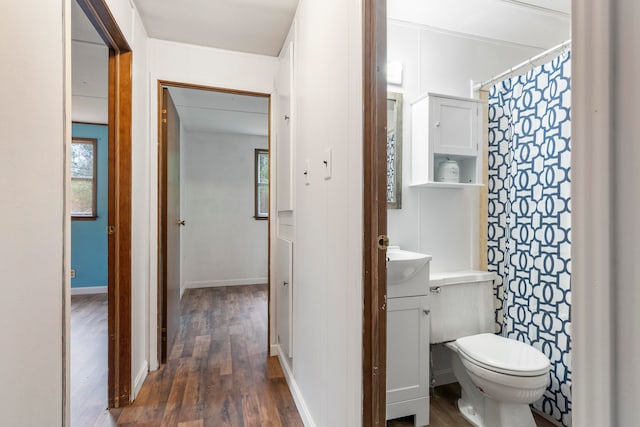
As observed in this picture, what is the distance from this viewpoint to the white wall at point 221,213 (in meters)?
4.56

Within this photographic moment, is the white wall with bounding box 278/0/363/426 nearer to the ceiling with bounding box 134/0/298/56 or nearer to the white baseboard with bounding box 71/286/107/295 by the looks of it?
the ceiling with bounding box 134/0/298/56

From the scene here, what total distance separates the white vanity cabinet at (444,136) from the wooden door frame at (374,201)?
1.01 meters

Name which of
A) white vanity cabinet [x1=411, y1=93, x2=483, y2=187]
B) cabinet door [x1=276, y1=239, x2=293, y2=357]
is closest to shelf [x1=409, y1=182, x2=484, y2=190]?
white vanity cabinet [x1=411, y1=93, x2=483, y2=187]

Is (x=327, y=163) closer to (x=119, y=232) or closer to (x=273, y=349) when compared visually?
(x=119, y=232)

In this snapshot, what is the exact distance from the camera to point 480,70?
7.22 ft

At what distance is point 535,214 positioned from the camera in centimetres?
186

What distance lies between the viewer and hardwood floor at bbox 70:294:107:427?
176cm

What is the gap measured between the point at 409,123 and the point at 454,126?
0.28 meters

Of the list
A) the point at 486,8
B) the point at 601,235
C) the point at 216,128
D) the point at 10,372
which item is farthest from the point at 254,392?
the point at 216,128

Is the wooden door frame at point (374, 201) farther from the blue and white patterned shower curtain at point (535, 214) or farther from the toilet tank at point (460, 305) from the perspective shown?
the blue and white patterned shower curtain at point (535, 214)

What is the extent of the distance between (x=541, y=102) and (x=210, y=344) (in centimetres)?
297

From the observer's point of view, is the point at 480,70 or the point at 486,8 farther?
the point at 480,70

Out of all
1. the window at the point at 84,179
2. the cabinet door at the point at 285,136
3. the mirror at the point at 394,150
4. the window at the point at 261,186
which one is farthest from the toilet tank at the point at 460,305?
the window at the point at 84,179

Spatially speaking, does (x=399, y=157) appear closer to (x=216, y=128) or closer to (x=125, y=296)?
(x=125, y=296)
